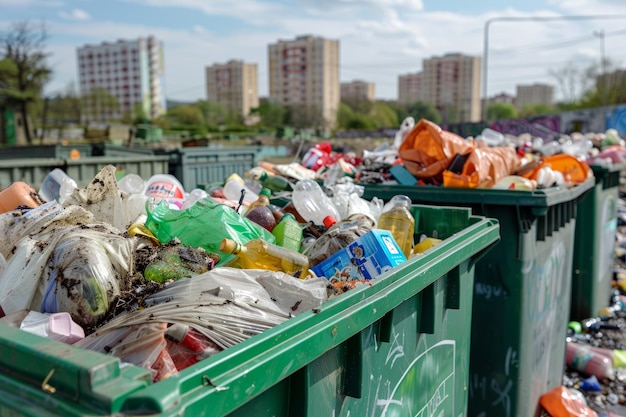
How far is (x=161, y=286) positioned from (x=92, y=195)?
92cm

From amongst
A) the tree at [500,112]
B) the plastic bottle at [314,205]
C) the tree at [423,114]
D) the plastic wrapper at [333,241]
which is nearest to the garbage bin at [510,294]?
Answer: the plastic bottle at [314,205]

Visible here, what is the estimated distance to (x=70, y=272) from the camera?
4.78 ft

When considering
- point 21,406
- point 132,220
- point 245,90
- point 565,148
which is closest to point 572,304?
point 565,148

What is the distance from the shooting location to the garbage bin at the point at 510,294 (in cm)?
296

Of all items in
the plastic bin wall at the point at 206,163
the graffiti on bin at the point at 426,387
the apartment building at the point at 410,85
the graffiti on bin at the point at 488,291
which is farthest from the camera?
the apartment building at the point at 410,85

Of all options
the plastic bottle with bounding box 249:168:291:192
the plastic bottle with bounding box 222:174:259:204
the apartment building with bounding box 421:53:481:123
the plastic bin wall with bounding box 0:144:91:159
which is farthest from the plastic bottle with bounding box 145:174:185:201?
the apartment building with bounding box 421:53:481:123

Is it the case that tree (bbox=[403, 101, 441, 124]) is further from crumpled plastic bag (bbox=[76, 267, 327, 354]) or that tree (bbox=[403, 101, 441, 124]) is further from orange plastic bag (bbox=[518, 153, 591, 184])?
crumpled plastic bag (bbox=[76, 267, 327, 354])

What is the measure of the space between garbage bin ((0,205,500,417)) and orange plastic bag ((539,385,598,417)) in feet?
4.28

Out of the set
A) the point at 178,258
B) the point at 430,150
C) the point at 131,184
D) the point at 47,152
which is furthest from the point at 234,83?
the point at 178,258

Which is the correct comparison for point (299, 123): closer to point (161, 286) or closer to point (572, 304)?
point (572, 304)

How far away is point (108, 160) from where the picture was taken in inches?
283

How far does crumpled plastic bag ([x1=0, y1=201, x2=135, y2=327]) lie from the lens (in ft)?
4.67

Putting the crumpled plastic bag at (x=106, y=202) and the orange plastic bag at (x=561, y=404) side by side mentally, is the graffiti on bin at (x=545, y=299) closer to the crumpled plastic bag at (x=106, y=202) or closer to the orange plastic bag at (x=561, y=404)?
the orange plastic bag at (x=561, y=404)

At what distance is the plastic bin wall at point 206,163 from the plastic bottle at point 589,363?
522 cm
